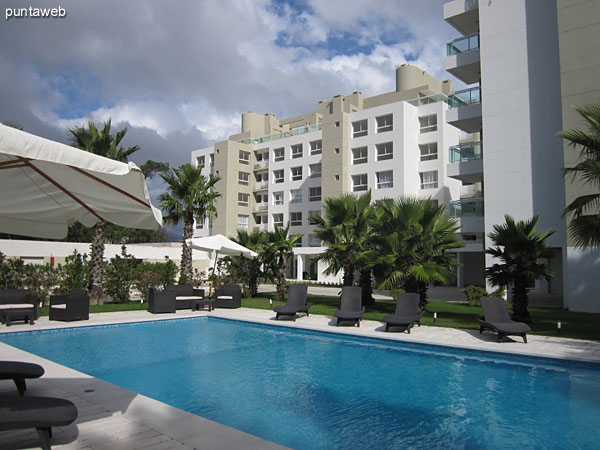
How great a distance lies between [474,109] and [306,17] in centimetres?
1259

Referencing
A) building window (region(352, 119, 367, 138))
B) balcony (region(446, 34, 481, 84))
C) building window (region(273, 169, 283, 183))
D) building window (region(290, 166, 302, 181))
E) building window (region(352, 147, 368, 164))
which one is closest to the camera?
balcony (region(446, 34, 481, 84))

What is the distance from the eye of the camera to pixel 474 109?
25.3 metres

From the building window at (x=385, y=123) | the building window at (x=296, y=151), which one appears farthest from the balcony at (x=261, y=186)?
the building window at (x=385, y=123)

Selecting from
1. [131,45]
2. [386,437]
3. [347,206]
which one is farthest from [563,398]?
[131,45]

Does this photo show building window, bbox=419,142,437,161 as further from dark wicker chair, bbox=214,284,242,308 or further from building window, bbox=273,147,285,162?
dark wicker chair, bbox=214,284,242,308

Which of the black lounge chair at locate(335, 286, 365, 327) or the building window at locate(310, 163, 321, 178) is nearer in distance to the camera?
the black lounge chair at locate(335, 286, 365, 327)

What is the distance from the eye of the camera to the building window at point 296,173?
49.4 m

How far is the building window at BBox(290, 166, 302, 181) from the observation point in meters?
49.4

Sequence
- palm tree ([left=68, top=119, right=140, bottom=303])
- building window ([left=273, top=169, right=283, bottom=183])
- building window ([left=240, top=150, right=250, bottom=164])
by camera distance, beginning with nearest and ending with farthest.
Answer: palm tree ([left=68, top=119, right=140, bottom=303]) < building window ([left=273, top=169, right=283, bottom=183]) < building window ([left=240, top=150, right=250, bottom=164])

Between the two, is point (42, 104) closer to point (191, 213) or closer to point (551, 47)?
point (191, 213)

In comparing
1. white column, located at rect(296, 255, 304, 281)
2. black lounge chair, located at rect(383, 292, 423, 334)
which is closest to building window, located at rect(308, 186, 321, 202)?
white column, located at rect(296, 255, 304, 281)

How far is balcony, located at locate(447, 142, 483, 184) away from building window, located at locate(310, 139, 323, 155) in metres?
22.8

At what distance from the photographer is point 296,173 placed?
1966 inches

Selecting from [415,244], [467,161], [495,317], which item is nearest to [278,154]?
[467,161]
